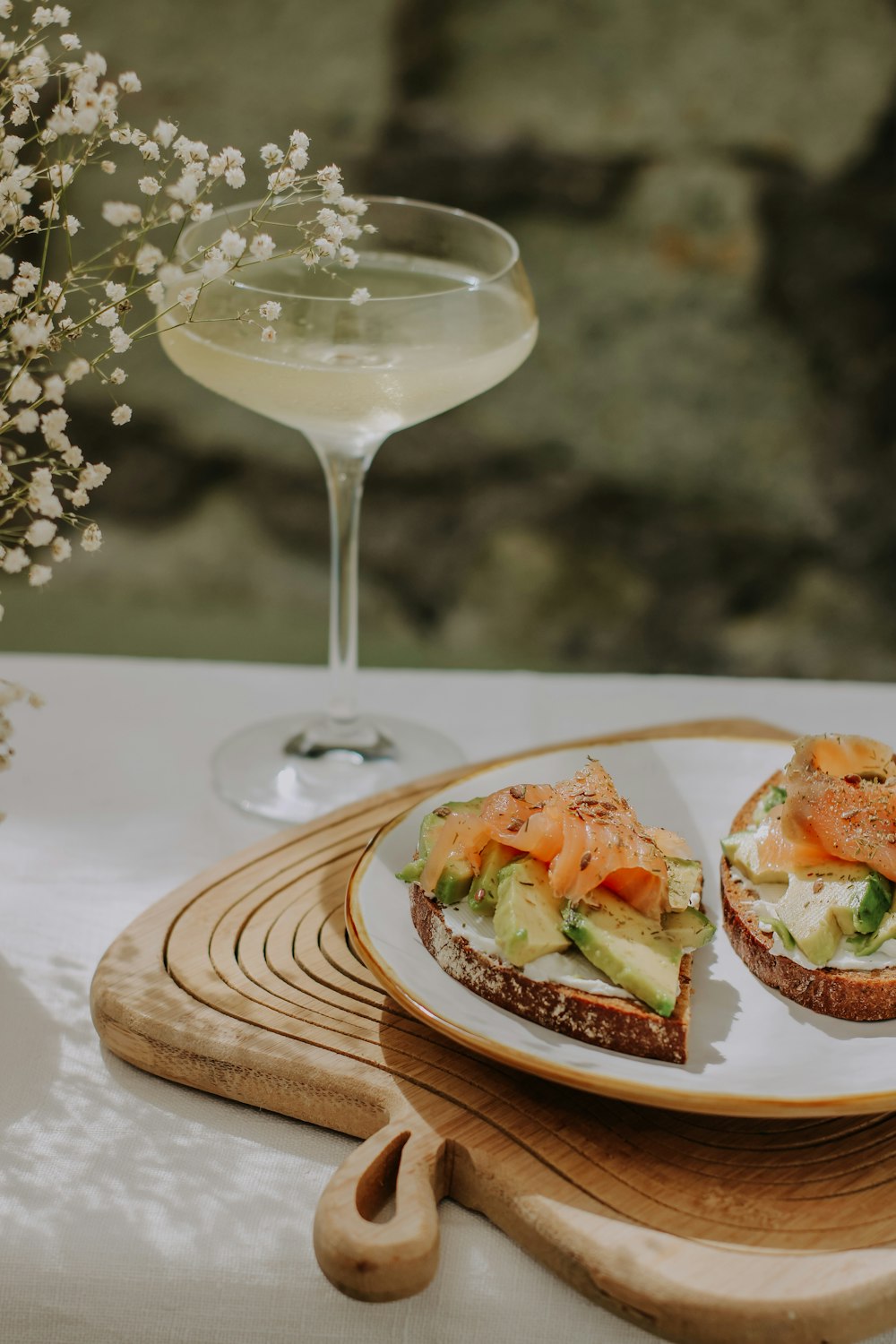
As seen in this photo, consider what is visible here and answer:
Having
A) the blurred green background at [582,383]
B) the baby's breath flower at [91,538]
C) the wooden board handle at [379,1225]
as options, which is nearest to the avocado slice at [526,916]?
the wooden board handle at [379,1225]

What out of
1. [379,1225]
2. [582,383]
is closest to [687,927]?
[379,1225]

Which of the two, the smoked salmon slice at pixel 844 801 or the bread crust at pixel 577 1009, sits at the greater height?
the smoked salmon slice at pixel 844 801

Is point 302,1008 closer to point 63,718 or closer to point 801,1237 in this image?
point 801,1237

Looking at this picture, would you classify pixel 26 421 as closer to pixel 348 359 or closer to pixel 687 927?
pixel 348 359

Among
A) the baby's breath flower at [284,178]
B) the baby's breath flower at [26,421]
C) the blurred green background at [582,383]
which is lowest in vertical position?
the blurred green background at [582,383]

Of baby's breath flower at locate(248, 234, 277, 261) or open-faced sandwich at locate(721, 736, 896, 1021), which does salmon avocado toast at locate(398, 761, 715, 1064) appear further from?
baby's breath flower at locate(248, 234, 277, 261)

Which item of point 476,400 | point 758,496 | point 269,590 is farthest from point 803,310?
point 269,590

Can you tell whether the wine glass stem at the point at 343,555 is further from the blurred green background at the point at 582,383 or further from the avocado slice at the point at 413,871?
the blurred green background at the point at 582,383

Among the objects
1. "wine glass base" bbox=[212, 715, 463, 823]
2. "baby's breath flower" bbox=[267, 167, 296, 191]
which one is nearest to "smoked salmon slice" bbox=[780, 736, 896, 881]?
"wine glass base" bbox=[212, 715, 463, 823]
